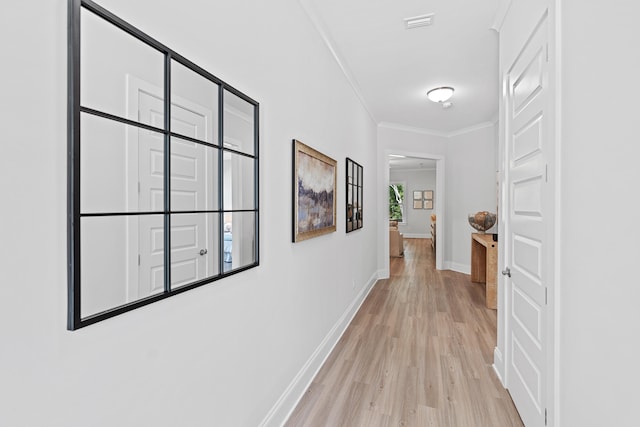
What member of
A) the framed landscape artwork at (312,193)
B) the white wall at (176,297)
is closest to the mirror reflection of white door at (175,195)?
the white wall at (176,297)

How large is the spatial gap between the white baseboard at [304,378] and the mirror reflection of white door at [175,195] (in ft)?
3.39

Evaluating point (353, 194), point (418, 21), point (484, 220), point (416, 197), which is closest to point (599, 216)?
point (418, 21)

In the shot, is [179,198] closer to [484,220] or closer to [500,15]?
[500,15]

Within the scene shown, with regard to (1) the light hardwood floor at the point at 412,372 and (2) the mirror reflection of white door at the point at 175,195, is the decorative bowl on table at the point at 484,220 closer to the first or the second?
(1) the light hardwood floor at the point at 412,372

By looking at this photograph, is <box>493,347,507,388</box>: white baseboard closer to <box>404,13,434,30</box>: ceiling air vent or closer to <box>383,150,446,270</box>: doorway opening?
<box>404,13,434,30</box>: ceiling air vent

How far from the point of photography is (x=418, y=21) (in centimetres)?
252

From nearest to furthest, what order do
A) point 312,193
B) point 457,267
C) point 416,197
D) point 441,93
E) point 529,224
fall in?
point 529,224 < point 312,193 < point 441,93 < point 457,267 < point 416,197

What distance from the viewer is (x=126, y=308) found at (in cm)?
94

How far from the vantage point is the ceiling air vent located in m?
2.47

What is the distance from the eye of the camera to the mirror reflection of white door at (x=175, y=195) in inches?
39.1

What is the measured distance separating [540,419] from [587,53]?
5.32 ft

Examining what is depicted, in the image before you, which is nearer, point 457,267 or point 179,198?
point 179,198

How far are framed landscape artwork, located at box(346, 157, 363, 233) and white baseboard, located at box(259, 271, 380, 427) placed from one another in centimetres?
93

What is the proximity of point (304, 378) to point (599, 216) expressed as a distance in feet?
6.20
